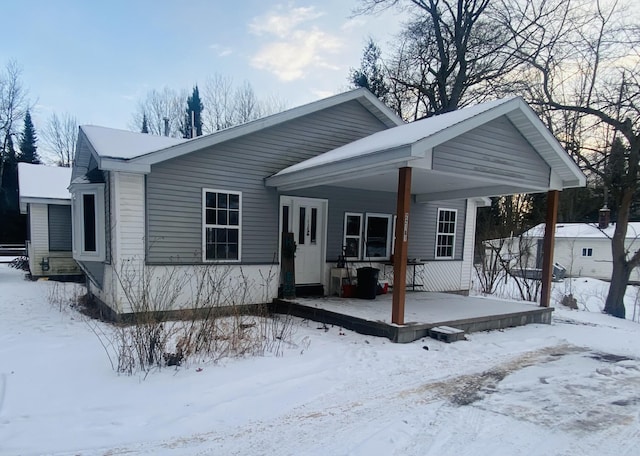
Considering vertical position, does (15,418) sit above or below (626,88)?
below

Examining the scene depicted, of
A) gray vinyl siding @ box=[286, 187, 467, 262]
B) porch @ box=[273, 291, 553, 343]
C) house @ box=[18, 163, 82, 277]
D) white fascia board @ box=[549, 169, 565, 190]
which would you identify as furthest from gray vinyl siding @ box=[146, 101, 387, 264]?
house @ box=[18, 163, 82, 277]

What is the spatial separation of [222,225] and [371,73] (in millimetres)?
17147

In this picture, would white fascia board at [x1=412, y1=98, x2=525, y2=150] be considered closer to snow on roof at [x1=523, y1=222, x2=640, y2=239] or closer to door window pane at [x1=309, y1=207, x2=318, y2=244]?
door window pane at [x1=309, y1=207, x2=318, y2=244]

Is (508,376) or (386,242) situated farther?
(386,242)

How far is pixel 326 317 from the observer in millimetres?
6945

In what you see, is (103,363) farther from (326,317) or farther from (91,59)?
(91,59)

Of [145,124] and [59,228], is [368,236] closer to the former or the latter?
[59,228]

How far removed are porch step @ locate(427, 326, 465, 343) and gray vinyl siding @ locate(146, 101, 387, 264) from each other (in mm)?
3590

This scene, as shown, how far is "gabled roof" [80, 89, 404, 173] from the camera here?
20.8 ft

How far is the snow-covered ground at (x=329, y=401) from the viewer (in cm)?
289

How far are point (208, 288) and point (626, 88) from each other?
13105mm

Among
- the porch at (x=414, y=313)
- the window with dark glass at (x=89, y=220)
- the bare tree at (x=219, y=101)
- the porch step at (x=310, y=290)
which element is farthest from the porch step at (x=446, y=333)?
the bare tree at (x=219, y=101)

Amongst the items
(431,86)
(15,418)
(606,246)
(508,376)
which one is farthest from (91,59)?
(606,246)

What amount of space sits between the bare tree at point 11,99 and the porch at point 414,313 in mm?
29542
